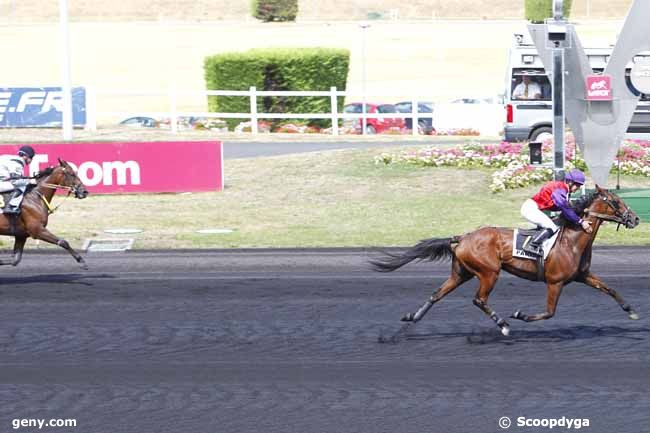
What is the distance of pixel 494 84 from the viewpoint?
69.2 meters

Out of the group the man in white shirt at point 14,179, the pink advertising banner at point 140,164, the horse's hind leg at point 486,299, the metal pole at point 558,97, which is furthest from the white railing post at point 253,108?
the horse's hind leg at point 486,299

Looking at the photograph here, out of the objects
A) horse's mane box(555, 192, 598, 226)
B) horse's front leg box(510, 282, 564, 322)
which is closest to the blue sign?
horse's mane box(555, 192, 598, 226)

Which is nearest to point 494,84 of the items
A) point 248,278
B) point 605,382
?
point 248,278

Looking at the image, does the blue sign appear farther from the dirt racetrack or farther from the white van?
the dirt racetrack

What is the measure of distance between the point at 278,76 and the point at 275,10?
47386 millimetres

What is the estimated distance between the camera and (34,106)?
39.6 metres

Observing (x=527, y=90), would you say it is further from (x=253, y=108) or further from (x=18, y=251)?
(x=18, y=251)

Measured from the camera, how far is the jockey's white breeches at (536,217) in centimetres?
1210

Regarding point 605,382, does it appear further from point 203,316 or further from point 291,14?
point 291,14

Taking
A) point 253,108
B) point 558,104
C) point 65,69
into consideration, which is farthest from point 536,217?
point 253,108

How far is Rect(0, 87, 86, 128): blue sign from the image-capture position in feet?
129

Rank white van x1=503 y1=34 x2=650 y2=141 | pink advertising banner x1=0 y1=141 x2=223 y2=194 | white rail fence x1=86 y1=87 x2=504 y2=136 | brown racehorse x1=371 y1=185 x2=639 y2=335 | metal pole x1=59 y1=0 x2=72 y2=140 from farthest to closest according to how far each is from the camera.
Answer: white rail fence x1=86 y1=87 x2=504 y2=136 → white van x1=503 y1=34 x2=650 y2=141 → metal pole x1=59 y1=0 x2=72 y2=140 → pink advertising banner x1=0 y1=141 x2=223 y2=194 → brown racehorse x1=371 y1=185 x2=639 y2=335

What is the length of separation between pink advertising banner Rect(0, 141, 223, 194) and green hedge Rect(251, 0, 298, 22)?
2576 inches

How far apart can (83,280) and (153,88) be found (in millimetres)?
53270
